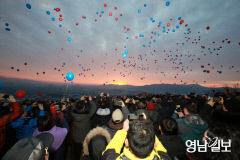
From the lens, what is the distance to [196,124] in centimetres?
234

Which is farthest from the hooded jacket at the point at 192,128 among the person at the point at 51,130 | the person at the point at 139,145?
the person at the point at 51,130

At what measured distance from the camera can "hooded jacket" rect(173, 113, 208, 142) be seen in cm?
228

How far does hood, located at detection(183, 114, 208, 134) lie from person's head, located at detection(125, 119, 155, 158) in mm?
1933

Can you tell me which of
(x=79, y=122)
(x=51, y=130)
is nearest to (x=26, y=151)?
(x=51, y=130)

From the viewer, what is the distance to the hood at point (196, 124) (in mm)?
2293

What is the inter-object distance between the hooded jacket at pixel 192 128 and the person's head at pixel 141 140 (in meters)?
1.81

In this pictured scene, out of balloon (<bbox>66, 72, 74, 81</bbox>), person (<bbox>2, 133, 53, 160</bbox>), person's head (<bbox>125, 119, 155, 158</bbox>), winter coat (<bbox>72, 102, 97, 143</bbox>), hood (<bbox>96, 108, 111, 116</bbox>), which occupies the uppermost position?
balloon (<bbox>66, 72, 74, 81</bbox>)

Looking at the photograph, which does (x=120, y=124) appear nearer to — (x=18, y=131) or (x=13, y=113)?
(x=18, y=131)

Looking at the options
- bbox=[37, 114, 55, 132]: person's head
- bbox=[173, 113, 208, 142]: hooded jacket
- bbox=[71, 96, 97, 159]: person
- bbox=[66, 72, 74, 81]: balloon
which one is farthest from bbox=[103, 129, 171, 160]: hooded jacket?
bbox=[66, 72, 74, 81]: balloon

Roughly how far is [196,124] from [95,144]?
235 cm

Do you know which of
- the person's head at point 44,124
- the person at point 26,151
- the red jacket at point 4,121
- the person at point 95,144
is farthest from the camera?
the red jacket at point 4,121

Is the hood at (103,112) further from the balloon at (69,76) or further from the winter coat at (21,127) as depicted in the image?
the balloon at (69,76)

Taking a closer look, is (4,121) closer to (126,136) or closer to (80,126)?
(80,126)

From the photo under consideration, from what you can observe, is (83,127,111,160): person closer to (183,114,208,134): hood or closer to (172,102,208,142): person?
(172,102,208,142): person
